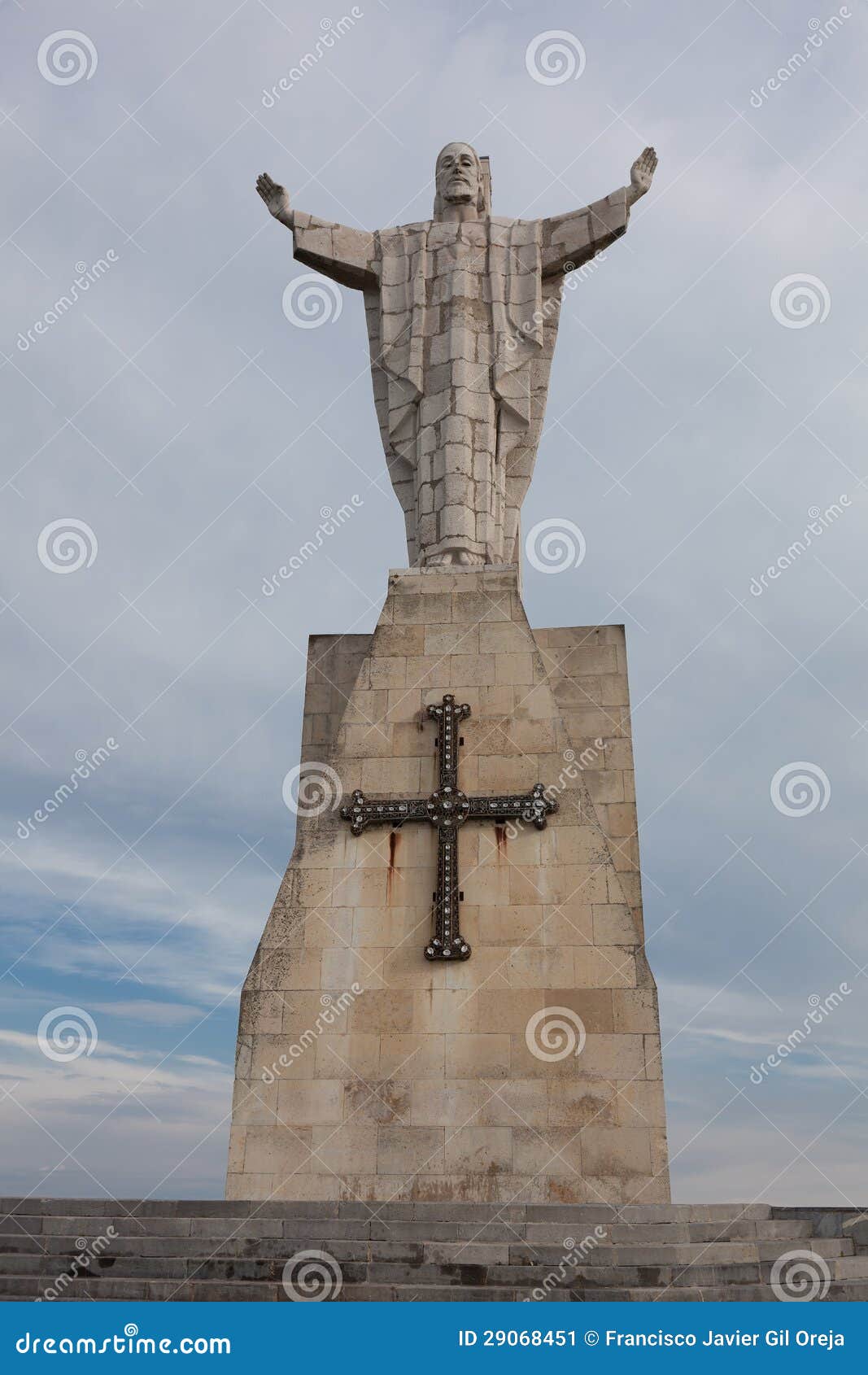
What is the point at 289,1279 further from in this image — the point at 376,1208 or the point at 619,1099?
the point at 619,1099

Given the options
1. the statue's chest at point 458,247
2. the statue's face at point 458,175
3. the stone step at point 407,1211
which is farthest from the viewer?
the statue's face at point 458,175

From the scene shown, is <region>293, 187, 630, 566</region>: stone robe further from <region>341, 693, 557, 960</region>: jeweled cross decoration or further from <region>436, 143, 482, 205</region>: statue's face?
<region>341, 693, 557, 960</region>: jeweled cross decoration

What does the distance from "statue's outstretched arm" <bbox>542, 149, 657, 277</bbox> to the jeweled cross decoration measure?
5191 millimetres

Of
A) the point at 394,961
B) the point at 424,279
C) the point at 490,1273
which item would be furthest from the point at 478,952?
the point at 424,279

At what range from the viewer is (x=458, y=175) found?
1222 centimetres

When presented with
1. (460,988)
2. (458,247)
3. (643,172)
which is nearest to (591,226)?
(643,172)

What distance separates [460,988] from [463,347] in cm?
609

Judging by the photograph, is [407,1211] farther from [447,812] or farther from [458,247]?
[458,247]

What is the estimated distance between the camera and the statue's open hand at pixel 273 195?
12453mm

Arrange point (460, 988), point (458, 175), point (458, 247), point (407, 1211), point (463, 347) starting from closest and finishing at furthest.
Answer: point (407, 1211) → point (460, 988) → point (463, 347) → point (458, 247) → point (458, 175)

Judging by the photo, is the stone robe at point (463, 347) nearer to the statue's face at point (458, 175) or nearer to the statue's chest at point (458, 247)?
the statue's chest at point (458, 247)

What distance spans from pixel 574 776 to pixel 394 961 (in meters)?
2.07

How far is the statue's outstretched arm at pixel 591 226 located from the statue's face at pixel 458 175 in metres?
0.87

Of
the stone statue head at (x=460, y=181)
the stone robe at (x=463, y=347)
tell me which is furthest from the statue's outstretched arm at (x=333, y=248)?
the stone statue head at (x=460, y=181)
